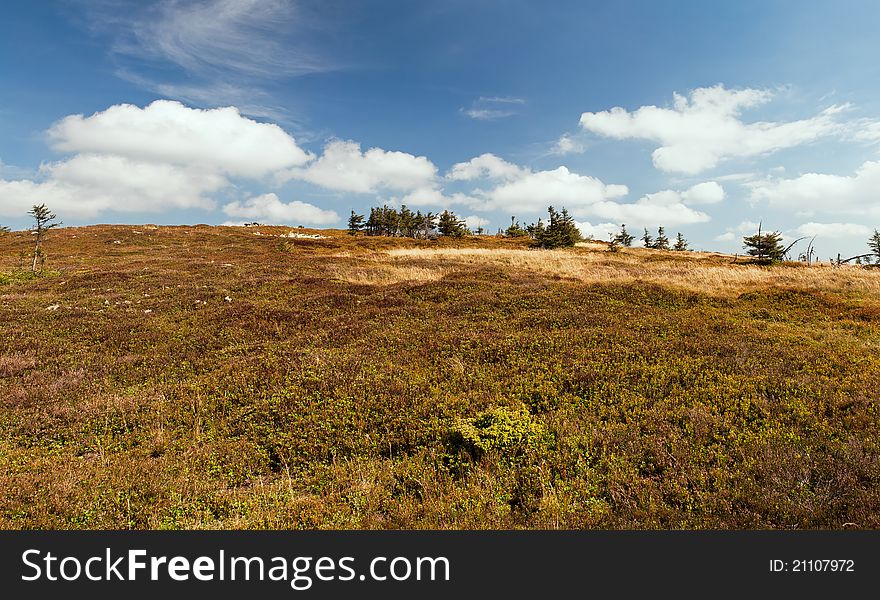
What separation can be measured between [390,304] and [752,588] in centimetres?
1679

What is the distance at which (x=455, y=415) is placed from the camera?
8.46 meters

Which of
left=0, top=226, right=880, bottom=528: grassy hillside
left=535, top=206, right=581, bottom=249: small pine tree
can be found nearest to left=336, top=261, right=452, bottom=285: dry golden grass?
left=0, top=226, right=880, bottom=528: grassy hillside

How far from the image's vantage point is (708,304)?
18.0m

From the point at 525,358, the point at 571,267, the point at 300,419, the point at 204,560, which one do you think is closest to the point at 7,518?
the point at 204,560

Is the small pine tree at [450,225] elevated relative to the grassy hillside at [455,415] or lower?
elevated

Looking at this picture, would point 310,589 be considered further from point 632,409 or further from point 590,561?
point 632,409

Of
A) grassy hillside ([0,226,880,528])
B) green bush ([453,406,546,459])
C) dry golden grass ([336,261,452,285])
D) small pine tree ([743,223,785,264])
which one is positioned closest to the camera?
grassy hillside ([0,226,880,528])

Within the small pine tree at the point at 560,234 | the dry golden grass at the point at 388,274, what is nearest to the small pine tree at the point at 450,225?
the small pine tree at the point at 560,234

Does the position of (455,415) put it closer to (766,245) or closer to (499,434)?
(499,434)

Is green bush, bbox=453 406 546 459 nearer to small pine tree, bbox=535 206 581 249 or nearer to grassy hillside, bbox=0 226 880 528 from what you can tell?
grassy hillside, bbox=0 226 880 528

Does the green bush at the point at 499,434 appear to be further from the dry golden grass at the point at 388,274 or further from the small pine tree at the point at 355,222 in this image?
the small pine tree at the point at 355,222

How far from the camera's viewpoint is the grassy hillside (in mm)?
5723

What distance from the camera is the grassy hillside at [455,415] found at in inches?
225

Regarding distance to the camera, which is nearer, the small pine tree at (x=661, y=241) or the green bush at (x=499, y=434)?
the green bush at (x=499, y=434)
